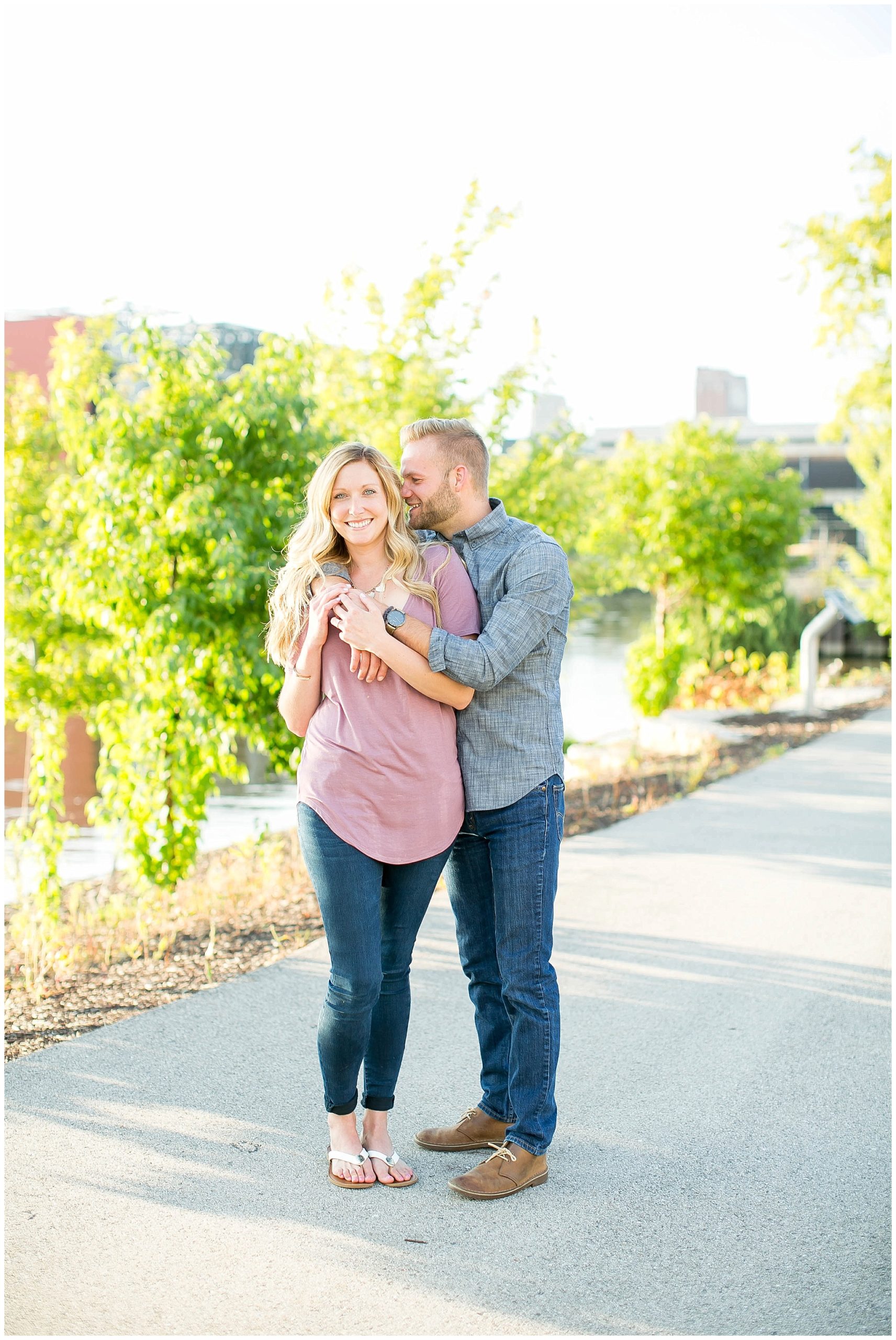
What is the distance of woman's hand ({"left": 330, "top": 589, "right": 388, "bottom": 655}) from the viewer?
2.81m

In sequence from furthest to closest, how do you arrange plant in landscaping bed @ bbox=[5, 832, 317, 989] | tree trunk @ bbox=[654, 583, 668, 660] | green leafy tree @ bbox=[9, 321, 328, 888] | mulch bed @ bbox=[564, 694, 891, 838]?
1. tree trunk @ bbox=[654, 583, 668, 660]
2. mulch bed @ bbox=[564, 694, 891, 838]
3. green leafy tree @ bbox=[9, 321, 328, 888]
4. plant in landscaping bed @ bbox=[5, 832, 317, 989]

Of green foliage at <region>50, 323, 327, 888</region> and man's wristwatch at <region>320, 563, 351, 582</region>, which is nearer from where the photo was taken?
man's wristwatch at <region>320, 563, 351, 582</region>

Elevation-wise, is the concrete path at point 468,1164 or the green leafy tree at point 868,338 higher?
Answer: the green leafy tree at point 868,338

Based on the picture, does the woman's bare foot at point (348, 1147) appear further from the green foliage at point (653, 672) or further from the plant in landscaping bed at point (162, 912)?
the green foliage at point (653, 672)

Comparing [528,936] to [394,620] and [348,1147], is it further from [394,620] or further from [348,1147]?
[394,620]

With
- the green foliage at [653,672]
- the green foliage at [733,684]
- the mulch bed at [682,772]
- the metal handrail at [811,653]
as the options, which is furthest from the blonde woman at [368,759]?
the green foliage at [733,684]

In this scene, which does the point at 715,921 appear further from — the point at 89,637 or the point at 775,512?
the point at 775,512

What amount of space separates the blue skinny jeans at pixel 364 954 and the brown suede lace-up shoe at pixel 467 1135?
0.22 meters

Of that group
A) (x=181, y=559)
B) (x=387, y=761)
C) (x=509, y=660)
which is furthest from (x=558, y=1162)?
(x=181, y=559)

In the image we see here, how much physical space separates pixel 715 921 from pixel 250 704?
236 centimetres

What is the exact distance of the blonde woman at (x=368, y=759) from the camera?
2.86 m

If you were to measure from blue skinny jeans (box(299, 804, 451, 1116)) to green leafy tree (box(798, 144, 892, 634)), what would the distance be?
1328cm

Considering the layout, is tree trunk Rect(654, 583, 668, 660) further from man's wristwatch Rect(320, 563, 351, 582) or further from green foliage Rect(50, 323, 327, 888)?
man's wristwatch Rect(320, 563, 351, 582)

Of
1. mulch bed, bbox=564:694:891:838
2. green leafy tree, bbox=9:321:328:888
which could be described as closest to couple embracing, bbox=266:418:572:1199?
green leafy tree, bbox=9:321:328:888
